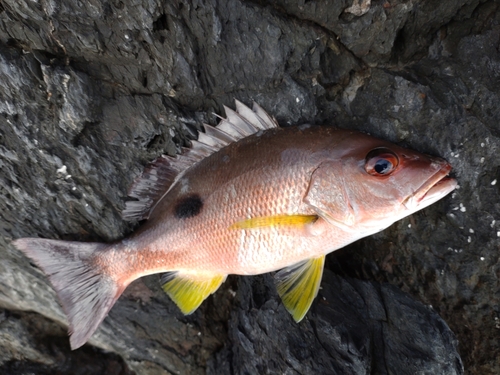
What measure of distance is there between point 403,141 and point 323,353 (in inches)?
41.2

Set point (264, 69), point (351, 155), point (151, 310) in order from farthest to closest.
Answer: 1. point (151, 310)
2. point (264, 69)
3. point (351, 155)

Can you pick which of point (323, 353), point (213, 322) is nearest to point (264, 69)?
point (323, 353)

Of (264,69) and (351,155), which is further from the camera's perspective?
(264,69)

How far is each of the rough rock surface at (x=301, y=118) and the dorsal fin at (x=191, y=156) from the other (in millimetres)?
68

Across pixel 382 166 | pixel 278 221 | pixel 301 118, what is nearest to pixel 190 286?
pixel 278 221

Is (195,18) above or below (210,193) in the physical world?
above

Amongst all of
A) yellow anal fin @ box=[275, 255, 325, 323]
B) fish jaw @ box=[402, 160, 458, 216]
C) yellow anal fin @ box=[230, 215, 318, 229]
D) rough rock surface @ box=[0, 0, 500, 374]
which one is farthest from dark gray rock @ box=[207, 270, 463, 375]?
fish jaw @ box=[402, 160, 458, 216]

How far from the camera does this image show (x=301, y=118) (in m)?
1.94

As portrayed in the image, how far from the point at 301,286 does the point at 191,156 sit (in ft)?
2.65

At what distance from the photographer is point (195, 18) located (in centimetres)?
174

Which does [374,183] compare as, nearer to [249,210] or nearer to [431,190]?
[431,190]

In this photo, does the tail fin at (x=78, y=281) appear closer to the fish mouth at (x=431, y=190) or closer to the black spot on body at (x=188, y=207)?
the black spot on body at (x=188, y=207)

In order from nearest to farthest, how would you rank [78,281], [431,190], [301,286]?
[431,190] < [301,286] < [78,281]

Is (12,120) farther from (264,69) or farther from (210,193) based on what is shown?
(264,69)
